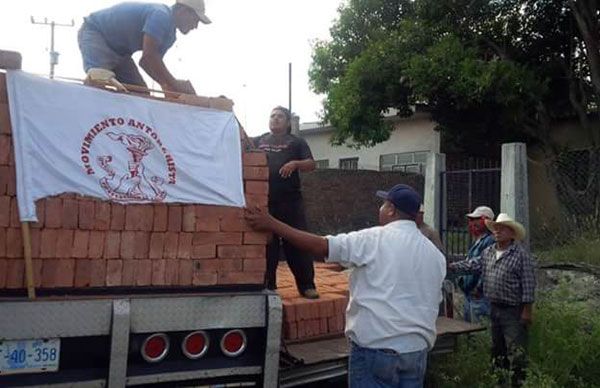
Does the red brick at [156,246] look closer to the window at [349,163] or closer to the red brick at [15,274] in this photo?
the red brick at [15,274]

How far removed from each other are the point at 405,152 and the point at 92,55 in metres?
15.7

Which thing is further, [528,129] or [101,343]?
[528,129]

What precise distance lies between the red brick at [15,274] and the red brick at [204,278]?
81 centimetres

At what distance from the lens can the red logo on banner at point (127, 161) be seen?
10.2 feet

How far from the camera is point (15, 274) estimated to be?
9.34 feet

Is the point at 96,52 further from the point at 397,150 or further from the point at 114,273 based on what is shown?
the point at 397,150

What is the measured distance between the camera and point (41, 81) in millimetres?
3057

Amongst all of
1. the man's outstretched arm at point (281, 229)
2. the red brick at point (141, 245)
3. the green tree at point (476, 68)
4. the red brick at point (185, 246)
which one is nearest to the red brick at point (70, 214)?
the red brick at point (141, 245)

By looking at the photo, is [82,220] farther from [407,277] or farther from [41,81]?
[407,277]

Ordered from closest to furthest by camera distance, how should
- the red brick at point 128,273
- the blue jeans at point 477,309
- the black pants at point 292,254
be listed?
1. the red brick at point 128,273
2. the black pants at point 292,254
3. the blue jeans at point 477,309

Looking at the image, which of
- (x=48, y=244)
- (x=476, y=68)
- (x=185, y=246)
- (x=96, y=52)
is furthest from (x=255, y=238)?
(x=476, y=68)

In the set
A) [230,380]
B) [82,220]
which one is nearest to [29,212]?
[82,220]

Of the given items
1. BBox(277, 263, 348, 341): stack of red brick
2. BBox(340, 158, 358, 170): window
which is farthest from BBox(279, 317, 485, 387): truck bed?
BBox(340, 158, 358, 170): window

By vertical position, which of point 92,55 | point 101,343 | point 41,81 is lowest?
point 101,343
